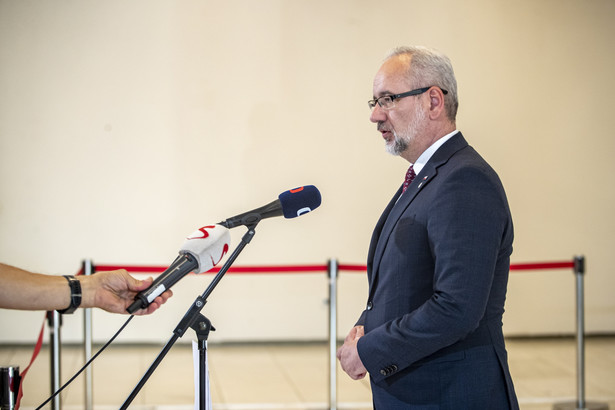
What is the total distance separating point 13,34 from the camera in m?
6.80

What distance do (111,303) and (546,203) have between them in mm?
6148

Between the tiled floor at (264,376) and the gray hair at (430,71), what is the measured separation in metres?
3.30

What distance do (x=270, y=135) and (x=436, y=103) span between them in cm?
492

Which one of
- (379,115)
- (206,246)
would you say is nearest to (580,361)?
(379,115)

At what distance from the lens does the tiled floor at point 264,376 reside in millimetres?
5117

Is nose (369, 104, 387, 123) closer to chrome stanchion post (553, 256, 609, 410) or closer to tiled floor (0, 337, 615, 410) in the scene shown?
tiled floor (0, 337, 615, 410)

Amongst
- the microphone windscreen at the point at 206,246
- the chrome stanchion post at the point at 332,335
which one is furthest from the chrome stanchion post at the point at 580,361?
the microphone windscreen at the point at 206,246

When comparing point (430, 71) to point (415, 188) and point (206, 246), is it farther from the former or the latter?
point (206, 246)

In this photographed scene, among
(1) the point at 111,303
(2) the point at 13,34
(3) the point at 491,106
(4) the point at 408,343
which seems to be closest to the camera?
(4) the point at 408,343

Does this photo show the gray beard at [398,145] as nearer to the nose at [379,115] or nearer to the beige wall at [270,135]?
the nose at [379,115]

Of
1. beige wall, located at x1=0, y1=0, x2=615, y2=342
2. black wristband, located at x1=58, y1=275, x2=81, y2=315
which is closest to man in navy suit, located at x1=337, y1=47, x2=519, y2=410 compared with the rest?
black wristband, located at x1=58, y1=275, x2=81, y2=315

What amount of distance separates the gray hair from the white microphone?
0.85m

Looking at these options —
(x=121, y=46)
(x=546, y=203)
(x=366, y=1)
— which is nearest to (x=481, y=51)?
(x=366, y=1)

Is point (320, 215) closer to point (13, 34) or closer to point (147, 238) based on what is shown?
point (147, 238)
